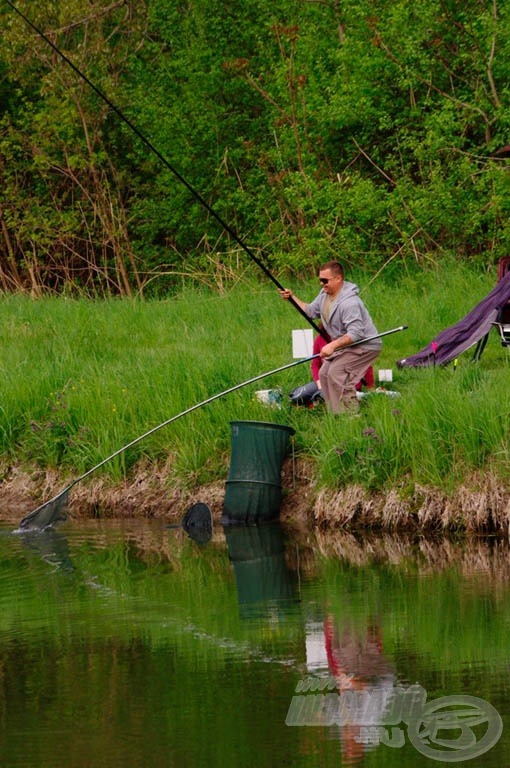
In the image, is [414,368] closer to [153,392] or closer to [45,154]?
[153,392]

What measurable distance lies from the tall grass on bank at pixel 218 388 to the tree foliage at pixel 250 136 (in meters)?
1.20

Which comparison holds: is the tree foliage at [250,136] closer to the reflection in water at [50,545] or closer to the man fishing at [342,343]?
the man fishing at [342,343]

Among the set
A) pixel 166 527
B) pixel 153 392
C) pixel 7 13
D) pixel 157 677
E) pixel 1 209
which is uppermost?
pixel 7 13

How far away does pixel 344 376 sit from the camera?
977 cm

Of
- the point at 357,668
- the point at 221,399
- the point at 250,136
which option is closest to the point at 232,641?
the point at 357,668

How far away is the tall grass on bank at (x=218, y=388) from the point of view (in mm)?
9289

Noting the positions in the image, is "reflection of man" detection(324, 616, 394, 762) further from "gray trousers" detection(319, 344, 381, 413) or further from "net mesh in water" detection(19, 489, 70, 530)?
"net mesh in water" detection(19, 489, 70, 530)

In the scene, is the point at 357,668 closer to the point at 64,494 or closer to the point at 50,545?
the point at 50,545

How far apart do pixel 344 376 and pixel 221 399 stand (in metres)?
1.14

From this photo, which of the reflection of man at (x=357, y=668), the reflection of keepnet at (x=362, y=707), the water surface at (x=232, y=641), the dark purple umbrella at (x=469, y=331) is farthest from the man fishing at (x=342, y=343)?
the reflection of keepnet at (x=362, y=707)

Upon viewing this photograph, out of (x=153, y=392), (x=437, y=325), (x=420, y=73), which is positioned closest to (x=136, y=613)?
Answer: (x=153, y=392)

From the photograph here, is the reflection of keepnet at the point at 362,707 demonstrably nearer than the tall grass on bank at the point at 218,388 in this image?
Yes

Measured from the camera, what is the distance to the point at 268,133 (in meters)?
19.6

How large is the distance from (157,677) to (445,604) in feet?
5.79
